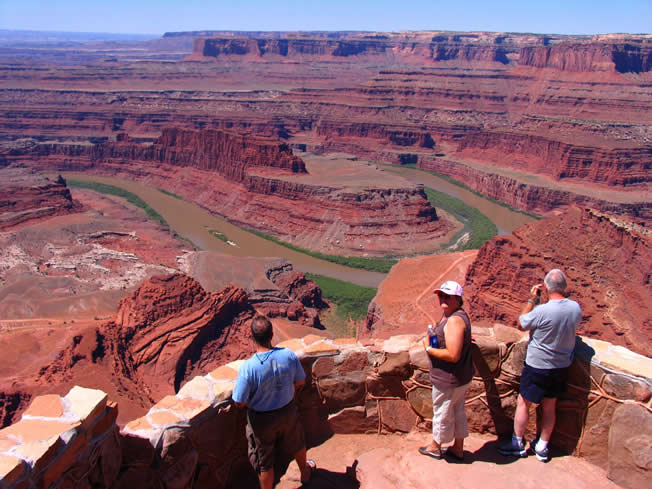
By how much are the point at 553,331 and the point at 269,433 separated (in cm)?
298

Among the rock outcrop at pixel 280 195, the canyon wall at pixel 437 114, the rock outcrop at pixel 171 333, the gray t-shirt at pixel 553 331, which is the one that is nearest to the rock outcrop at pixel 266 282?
the rock outcrop at pixel 171 333

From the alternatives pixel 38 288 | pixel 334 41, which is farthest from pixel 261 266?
pixel 334 41

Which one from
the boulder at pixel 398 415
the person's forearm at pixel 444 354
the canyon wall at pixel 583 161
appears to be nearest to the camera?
the person's forearm at pixel 444 354

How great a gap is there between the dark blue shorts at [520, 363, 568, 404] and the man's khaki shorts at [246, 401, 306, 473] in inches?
97.5

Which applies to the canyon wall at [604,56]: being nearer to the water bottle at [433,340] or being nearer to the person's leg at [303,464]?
the water bottle at [433,340]

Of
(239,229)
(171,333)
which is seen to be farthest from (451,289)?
(239,229)

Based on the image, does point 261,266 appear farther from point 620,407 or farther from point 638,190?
point 638,190

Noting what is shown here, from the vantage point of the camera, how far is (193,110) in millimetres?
89750

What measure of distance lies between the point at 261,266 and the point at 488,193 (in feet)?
119

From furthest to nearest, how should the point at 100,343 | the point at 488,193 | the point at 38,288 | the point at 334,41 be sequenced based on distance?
the point at 334,41, the point at 488,193, the point at 38,288, the point at 100,343

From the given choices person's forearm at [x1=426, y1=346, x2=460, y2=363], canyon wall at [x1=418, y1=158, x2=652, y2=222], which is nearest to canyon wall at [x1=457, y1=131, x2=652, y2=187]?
canyon wall at [x1=418, y1=158, x2=652, y2=222]

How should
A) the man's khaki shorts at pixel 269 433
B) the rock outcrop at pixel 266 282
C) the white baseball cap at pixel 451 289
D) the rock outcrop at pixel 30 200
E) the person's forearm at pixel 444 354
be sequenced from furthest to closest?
the rock outcrop at pixel 30 200 → the rock outcrop at pixel 266 282 → the white baseball cap at pixel 451 289 → the person's forearm at pixel 444 354 → the man's khaki shorts at pixel 269 433

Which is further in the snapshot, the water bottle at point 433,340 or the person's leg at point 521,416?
the person's leg at point 521,416

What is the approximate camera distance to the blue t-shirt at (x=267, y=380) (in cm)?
475
